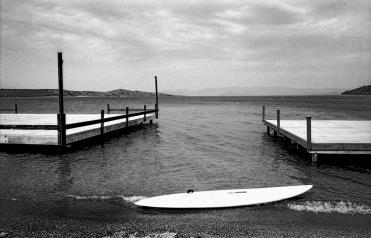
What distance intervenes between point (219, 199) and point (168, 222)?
1.66 meters

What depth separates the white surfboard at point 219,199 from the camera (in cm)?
798

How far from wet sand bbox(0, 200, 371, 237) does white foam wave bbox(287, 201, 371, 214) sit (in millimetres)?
269

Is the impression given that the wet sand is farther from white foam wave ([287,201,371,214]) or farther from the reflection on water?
the reflection on water

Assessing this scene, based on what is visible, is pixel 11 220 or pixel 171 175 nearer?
pixel 11 220

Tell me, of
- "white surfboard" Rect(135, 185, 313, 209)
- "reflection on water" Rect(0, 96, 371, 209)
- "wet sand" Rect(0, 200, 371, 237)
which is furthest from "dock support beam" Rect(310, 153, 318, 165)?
"wet sand" Rect(0, 200, 371, 237)

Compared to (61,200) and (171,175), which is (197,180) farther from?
(61,200)

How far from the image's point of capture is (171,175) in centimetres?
1180

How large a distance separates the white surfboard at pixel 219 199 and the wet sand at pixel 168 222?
0.16 metres

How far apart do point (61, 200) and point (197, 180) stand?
4547mm

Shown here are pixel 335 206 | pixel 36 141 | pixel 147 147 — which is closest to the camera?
pixel 335 206

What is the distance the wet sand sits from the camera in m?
6.61

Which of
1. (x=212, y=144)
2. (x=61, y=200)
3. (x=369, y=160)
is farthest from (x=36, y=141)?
(x=369, y=160)

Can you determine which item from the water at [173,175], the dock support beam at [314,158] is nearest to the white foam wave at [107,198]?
the water at [173,175]

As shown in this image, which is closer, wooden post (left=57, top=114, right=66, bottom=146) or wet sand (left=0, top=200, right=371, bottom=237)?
wet sand (left=0, top=200, right=371, bottom=237)
